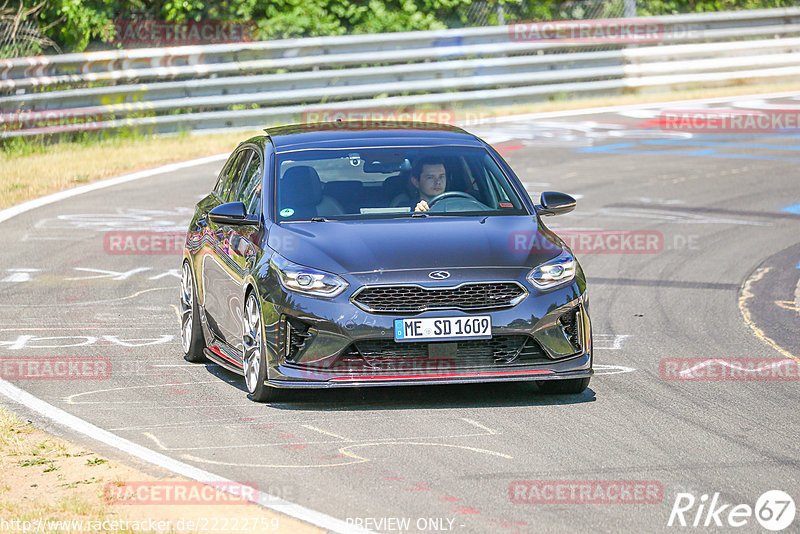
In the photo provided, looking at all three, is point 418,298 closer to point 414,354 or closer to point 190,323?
point 414,354

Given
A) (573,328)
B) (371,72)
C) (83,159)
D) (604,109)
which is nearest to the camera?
(573,328)

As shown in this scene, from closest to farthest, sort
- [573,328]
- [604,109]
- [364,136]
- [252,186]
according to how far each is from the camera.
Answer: [573,328] → [252,186] → [364,136] → [604,109]

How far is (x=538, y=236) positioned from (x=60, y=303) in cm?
491

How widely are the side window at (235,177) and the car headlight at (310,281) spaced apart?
2.00m

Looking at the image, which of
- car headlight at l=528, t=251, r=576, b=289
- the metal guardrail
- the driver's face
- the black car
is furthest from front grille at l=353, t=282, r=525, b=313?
the metal guardrail

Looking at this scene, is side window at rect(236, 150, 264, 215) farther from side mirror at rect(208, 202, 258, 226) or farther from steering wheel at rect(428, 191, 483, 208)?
steering wheel at rect(428, 191, 483, 208)

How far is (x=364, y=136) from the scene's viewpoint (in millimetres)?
9664

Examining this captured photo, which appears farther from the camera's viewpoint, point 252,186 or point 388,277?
point 252,186

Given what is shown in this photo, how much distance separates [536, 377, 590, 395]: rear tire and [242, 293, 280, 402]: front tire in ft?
5.39

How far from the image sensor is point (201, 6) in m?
25.6

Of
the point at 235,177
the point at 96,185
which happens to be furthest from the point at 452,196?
the point at 96,185

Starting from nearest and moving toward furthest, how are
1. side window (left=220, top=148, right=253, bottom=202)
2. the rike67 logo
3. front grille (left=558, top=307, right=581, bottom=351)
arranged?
the rike67 logo < front grille (left=558, top=307, right=581, bottom=351) < side window (left=220, top=148, right=253, bottom=202)

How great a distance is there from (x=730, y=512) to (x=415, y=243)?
9.79ft

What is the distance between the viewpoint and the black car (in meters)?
7.86
